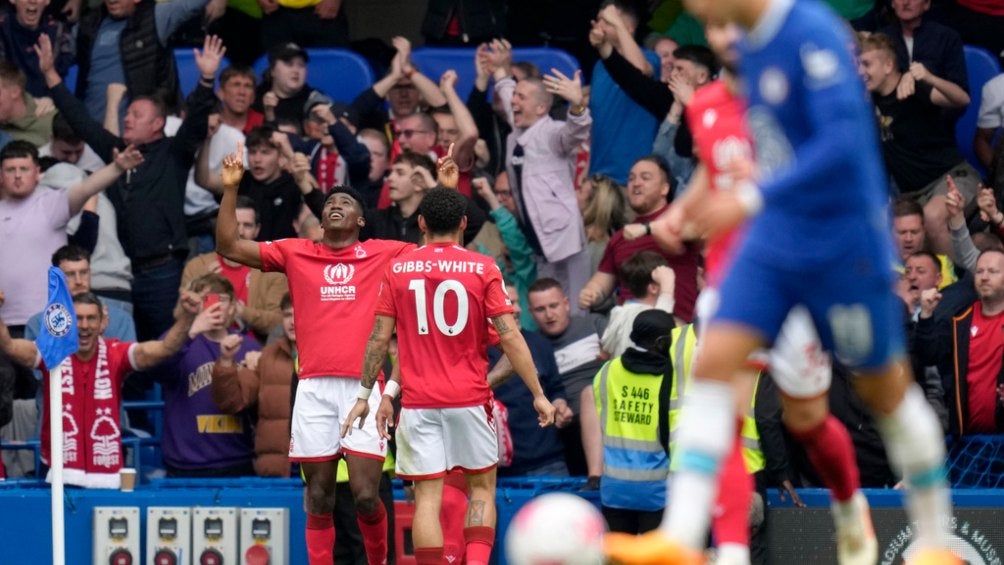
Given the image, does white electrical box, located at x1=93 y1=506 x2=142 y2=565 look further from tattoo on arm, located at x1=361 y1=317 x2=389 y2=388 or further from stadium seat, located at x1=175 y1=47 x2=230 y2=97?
stadium seat, located at x1=175 y1=47 x2=230 y2=97

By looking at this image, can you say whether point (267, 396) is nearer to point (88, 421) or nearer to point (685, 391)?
point (88, 421)

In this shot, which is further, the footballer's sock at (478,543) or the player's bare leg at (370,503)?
the player's bare leg at (370,503)

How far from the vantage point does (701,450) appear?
5926mm

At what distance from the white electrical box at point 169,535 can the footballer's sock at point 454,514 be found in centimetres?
196

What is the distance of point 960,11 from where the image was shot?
15.3 m

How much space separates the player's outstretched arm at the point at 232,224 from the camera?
10.4 metres

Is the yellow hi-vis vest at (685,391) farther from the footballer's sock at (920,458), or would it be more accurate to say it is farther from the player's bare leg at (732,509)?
the footballer's sock at (920,458)

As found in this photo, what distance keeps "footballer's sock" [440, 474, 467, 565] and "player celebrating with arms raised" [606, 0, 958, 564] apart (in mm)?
4776

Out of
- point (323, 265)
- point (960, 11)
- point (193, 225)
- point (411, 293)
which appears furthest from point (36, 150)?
point (960, 11)

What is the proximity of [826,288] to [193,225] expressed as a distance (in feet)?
30.5

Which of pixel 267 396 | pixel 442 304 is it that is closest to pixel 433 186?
pixel 267 396

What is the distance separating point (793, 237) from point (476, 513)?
4.76m

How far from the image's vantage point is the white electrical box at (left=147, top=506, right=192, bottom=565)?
11.6 meters

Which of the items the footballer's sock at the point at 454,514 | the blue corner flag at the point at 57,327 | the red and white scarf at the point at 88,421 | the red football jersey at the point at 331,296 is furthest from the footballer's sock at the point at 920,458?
the red and white scarf at the point at 88,421
